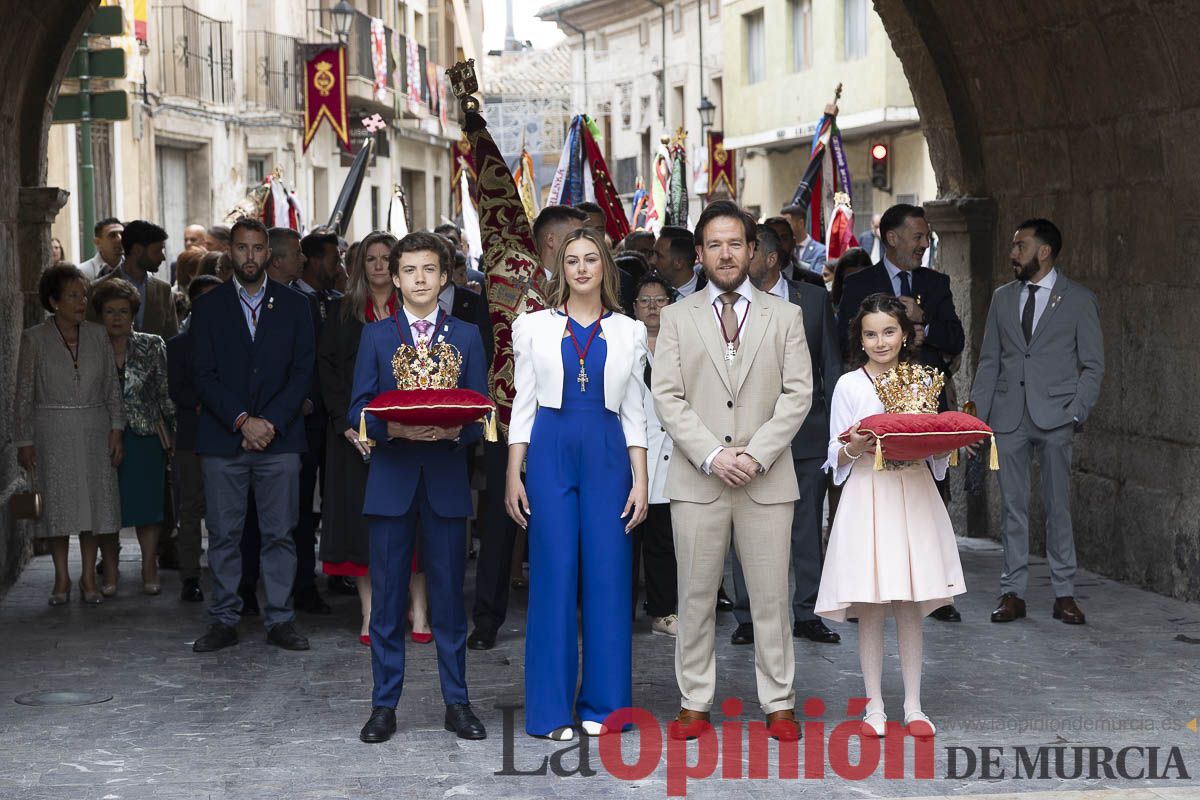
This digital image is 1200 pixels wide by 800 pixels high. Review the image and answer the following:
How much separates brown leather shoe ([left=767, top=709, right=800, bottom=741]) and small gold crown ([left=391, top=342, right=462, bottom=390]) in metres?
1.72

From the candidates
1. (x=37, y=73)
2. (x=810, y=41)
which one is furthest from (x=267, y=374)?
(x=810, y=41)

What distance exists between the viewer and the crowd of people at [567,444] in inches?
254

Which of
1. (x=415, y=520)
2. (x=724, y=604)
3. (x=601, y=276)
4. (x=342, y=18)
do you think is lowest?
(x=724, y=604)

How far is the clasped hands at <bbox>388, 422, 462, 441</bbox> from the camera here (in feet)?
21.1

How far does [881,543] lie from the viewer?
6.45m

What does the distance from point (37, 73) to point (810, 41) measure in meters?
24.9

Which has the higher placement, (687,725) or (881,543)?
(881,543)

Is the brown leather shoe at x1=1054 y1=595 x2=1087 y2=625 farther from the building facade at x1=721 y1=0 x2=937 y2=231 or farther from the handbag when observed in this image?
the building facade at x1=721 y1=0 x2=937 y2=231

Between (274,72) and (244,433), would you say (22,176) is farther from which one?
(274,72)

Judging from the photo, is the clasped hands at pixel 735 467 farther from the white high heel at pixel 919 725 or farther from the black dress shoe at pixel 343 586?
the black dress shoe at pixel 343 586

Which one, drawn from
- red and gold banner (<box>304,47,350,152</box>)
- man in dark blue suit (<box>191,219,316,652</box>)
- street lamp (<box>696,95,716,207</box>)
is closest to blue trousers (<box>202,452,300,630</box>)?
man in dark blue suit (<box>191,219,316,652</box>)

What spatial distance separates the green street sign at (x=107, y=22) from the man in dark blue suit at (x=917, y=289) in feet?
19.8

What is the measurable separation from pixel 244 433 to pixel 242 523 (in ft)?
1.48

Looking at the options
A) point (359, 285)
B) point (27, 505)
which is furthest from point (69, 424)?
point (359, 285)
